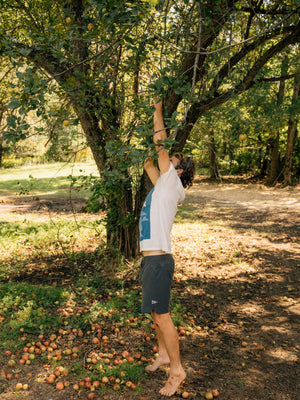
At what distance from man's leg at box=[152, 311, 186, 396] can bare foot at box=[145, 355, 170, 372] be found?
28cm

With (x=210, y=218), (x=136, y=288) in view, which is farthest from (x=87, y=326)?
(x=210, y=218)

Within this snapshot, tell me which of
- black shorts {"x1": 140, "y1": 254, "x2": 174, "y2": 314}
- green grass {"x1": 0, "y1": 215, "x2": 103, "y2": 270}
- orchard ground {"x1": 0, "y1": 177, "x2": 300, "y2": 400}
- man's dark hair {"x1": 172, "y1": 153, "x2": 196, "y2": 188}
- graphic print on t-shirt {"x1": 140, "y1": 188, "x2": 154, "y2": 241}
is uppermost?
man's dark hair {"x1": 172, "y1": 153, "x2": 196, "y2": 188}

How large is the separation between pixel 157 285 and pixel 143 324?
146 cm

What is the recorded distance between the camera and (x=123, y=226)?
522 centimetres

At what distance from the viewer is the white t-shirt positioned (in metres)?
2.76

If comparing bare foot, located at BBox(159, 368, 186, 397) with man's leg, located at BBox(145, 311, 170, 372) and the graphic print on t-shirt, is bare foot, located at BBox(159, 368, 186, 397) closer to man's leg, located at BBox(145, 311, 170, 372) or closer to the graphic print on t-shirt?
man's leg, located at BBox(145, 311, 170, 372)

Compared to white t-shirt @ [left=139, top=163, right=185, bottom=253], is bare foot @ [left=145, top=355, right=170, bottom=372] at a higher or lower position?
lower

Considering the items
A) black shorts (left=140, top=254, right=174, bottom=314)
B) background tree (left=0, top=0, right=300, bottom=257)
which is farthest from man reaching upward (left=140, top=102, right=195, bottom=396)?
background tree (left=0, top=0, right=300, bottom=257)

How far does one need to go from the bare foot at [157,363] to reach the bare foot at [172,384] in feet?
0.92

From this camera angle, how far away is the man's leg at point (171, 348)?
278 centimetres

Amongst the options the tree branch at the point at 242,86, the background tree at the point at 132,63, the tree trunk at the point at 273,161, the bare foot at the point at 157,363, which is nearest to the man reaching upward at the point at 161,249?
the bare foot at the point at 157,363

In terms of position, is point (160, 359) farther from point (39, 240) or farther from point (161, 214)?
point (39, 240)

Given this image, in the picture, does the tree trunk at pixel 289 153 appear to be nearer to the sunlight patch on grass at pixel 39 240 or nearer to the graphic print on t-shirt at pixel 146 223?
the sunlight patch on grass at pixel 39 240

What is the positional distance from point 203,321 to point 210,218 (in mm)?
5915
